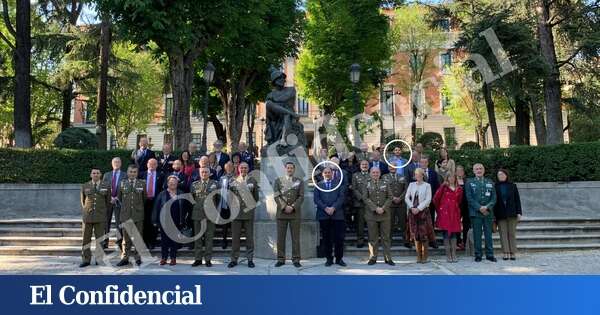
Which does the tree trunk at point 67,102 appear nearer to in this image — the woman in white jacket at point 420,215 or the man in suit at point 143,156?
the man in suit at point 143,156

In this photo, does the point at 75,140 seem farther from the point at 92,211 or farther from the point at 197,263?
the point at 197,263

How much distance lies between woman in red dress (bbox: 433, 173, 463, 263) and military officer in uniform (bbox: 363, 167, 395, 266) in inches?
42.1

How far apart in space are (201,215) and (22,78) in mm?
14052

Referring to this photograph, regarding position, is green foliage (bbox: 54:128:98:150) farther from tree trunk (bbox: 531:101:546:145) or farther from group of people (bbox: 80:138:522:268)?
tree trunk (bbox: 531:101:546:145)

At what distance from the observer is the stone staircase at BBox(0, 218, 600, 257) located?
35.9 ft

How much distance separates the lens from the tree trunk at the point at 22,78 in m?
19.2

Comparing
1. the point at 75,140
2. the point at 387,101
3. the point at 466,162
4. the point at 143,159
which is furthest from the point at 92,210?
the point at 387,101

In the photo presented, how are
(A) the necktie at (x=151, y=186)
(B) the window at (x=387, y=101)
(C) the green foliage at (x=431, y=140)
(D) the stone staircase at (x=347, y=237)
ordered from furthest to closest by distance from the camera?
(B) the window at (x=387, y=101)
(C) the green foliage at (x=431, y=140)
(D) the stone staircase at (x=347, y=237)
(A) the necktie at (x=151, y=186)

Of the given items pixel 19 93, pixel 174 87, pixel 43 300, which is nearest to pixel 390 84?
pixel 174 87

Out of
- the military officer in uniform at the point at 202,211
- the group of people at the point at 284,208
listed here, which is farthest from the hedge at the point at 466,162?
the military officer in uniform at the point at 202,211

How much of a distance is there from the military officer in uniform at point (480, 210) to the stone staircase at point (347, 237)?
3.40 feet

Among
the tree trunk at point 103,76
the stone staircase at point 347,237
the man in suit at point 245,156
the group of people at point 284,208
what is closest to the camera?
the group of people at point 284,208

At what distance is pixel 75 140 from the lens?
1844cm

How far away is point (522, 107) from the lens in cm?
2436
